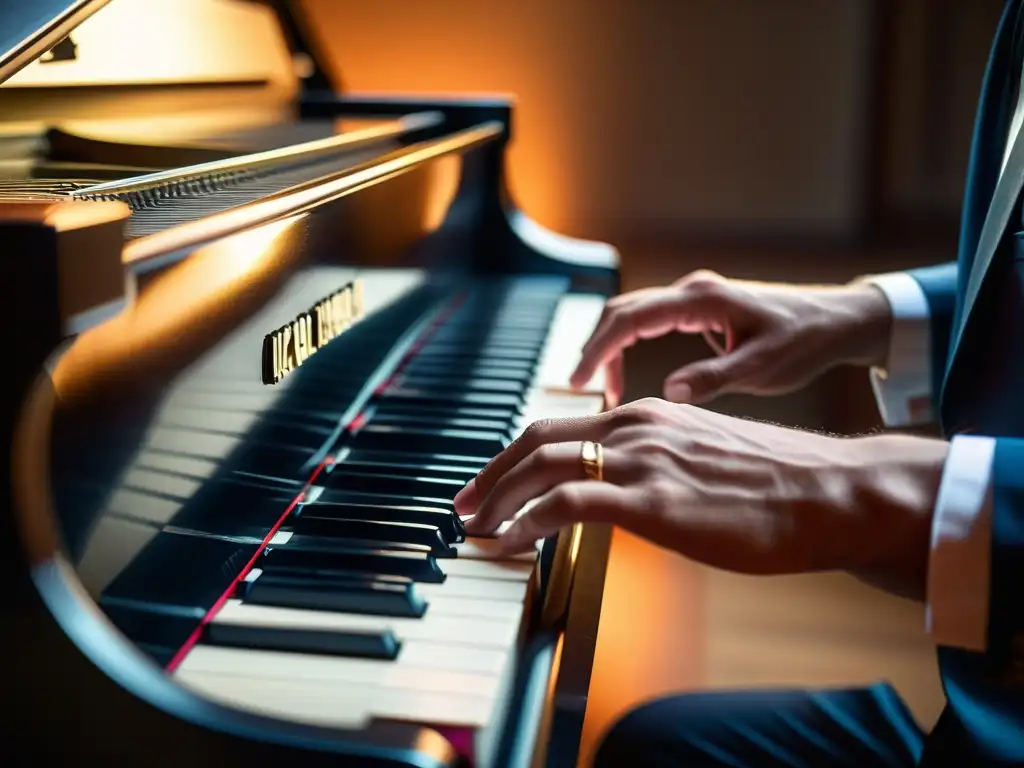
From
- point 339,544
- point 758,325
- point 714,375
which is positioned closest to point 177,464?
point 339,544

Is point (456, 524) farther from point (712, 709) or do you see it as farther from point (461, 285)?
point (461, 285)

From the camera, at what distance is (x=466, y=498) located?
2.85 ft

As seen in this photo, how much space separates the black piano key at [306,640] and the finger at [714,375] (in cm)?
57

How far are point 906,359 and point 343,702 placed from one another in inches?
40.5

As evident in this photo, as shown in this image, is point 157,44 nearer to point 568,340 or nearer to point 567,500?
point 568,340

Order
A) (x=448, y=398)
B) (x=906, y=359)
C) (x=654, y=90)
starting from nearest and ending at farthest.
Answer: (x=448, y=398) < (x=906, y=359) < (x=654, y=90)

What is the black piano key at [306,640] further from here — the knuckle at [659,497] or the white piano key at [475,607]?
the knuckle at [659,497]

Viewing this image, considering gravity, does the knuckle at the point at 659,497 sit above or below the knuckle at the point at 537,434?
below

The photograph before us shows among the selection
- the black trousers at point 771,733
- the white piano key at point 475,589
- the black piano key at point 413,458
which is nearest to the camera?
the white piano key at point 475,589

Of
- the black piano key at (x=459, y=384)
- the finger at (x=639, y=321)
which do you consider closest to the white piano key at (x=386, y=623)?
the black piano key at (x=459, y=384)

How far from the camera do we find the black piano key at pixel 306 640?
71 centimetres

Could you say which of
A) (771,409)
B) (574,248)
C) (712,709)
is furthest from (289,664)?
(771,409)

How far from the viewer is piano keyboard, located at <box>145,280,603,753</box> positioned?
67cm

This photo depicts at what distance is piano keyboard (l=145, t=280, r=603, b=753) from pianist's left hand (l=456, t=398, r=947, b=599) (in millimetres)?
68
